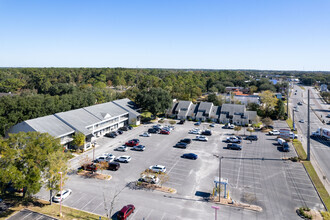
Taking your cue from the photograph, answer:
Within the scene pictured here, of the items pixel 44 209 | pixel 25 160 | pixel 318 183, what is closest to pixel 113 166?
pixel 44 209

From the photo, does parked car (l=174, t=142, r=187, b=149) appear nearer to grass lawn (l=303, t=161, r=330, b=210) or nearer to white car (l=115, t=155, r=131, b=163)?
white car (l=115, t=155, r=131, b=163)

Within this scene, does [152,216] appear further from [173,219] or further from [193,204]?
[193,204]

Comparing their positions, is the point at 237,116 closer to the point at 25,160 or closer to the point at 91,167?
the point at 91,167

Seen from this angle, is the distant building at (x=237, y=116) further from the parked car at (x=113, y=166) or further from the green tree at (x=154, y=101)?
the parked car at (x=113, y=166)

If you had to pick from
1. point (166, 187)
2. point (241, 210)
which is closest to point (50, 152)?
point (166, 187)

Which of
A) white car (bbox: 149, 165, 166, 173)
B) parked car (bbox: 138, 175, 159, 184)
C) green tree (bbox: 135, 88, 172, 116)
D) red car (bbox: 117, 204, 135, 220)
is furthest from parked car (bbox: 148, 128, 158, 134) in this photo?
red car (bbox: 117, 204, 135, 220)

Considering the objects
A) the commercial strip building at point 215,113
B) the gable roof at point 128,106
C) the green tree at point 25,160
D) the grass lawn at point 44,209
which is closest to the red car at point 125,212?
the grass lawn at point 44,209
